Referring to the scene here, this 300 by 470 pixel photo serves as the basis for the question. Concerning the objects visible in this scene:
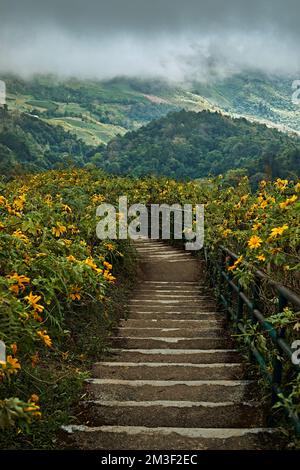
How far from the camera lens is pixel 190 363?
13.1 ft

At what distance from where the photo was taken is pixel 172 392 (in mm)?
3324

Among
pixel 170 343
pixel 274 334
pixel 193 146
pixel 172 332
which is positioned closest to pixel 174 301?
pixel 172 332

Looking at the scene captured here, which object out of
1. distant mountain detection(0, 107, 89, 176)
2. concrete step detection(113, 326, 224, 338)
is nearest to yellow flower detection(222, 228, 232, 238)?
concrete step detection(113, 326, 224, 338)

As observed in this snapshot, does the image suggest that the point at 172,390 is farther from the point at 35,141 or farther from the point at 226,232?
the point at 35,141

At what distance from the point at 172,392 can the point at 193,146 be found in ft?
315

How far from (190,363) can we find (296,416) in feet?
5.39

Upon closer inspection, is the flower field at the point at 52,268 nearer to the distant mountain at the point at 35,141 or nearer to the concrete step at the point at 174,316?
the concrete step at the point at 174,316

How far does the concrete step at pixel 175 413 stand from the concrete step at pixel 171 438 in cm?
15

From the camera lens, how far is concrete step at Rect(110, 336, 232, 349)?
458cm

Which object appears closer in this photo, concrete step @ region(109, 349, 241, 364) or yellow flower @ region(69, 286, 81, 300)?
yellow flower @ region(69, 286, 81, 300)

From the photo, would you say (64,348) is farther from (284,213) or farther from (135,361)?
(284,213)

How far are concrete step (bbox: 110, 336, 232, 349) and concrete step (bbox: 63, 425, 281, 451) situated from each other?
1841mm

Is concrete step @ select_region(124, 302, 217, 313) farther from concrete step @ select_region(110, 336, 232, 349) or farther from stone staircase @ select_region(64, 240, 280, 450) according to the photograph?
concrete step @ select_region(110, 336, 232, 349)

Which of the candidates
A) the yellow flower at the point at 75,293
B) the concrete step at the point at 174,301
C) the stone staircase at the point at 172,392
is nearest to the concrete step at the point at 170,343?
the stone staircase at the point at 172,392
